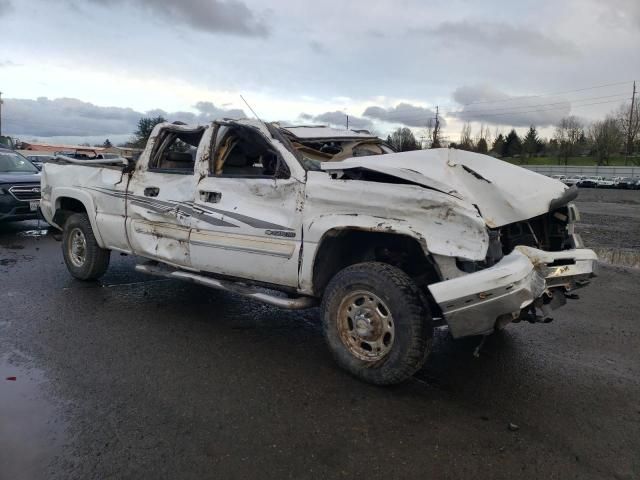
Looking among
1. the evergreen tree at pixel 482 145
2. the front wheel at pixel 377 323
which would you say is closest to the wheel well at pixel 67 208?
the front wheel at pixel 377 323

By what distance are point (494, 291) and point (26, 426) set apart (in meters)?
3.02

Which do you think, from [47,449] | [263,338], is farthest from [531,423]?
[47,449]

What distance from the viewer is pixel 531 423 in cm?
326

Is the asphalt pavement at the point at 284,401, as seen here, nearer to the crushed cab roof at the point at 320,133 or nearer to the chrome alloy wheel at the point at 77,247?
the chrome alloy wheel at the point at 77,247

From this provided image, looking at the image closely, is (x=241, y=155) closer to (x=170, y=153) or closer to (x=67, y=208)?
(x=170, y=153)

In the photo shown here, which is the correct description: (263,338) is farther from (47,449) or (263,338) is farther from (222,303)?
(47,449)

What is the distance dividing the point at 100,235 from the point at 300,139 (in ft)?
9.58

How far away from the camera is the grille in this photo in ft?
32.2

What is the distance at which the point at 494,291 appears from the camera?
3137 mm

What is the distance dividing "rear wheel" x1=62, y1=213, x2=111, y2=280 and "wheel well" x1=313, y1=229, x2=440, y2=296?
11.7 feet

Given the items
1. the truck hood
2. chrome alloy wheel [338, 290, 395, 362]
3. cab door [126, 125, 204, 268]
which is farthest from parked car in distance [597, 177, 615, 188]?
chrome alloy wheel [338, 290, 395, 362]

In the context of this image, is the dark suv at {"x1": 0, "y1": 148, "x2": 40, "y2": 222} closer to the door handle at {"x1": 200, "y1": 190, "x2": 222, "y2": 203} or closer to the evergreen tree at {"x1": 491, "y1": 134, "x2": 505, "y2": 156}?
the door handle at {"x1": 200, "y1": 190, "x2": 222, "y2": 203}

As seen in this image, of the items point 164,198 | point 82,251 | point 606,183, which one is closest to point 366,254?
point 164,198

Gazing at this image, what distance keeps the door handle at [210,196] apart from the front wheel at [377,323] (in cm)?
151
